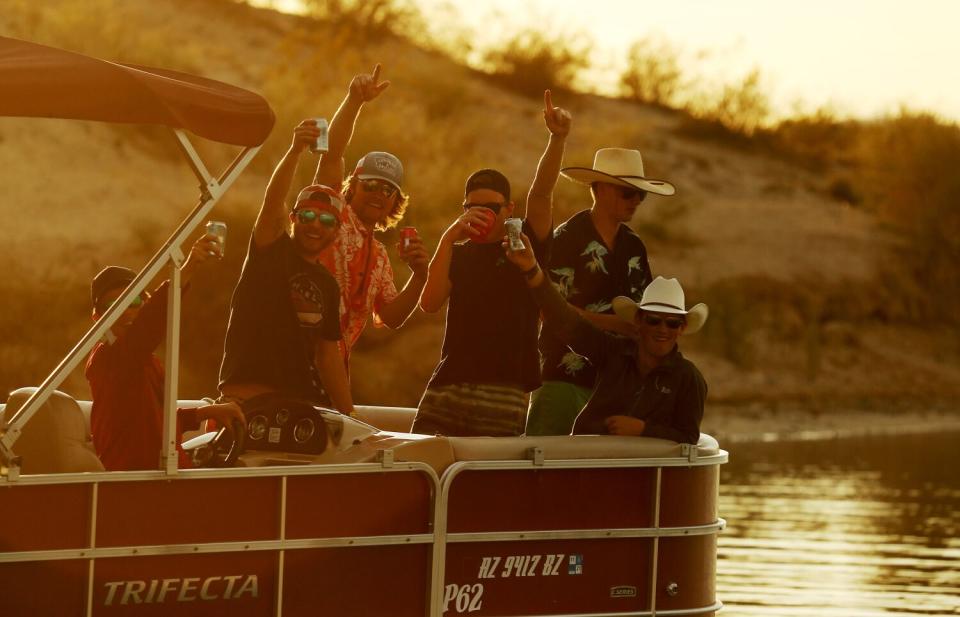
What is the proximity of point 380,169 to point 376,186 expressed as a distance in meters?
0.06

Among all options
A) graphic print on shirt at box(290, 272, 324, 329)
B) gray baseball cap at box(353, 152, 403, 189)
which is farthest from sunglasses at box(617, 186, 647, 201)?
graphic print on shirt at box(290, 272, 324, 329)

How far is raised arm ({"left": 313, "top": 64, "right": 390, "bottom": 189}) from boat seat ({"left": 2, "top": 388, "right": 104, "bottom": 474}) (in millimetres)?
1546

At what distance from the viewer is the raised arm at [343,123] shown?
6988 millimetres

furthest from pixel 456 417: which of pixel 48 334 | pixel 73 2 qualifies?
pixel 73 2

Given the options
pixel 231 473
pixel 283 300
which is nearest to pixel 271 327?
pixel 283 300

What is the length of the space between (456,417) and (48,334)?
433 inches

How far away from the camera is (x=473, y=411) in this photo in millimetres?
6762

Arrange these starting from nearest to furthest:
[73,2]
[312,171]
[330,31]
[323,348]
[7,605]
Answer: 1. [7,605]
2. [323,348]
3. [312,171]
4. [73,2]
5. [330,31]

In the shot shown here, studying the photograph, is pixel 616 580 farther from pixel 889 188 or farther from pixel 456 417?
pixel 889 188

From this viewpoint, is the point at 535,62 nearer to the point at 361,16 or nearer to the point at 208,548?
the point at 361,16

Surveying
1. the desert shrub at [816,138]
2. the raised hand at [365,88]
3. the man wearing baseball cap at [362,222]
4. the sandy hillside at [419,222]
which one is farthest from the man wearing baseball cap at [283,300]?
the desert shrub at [816,138]

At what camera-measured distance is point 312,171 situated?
2019cm

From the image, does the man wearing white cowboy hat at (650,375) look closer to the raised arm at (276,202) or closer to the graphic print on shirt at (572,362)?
the graphic print on shirt at (572,362)

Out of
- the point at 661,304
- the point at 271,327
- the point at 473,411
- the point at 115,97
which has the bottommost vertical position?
the point at 473,411
